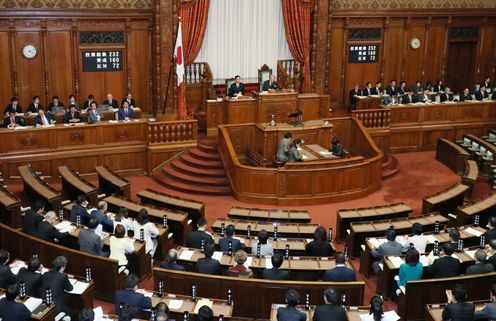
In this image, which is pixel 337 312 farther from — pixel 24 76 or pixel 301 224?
pixel 24 76

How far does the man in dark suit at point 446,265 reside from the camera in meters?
9.29

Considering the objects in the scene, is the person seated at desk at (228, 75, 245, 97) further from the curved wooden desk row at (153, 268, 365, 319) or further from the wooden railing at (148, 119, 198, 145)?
the curved wooden desk row at (153, 268, 365, 319)

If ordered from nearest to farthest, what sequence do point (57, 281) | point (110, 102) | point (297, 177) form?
1. point (57, 281)
2. point (297, 177)
3. point (110, 102)

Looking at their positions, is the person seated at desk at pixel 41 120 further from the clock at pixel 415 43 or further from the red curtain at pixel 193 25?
the clock at pixel 415 43

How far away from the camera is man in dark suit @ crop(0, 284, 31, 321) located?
24.6ft

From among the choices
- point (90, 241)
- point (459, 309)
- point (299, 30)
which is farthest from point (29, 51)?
point (459, 309)

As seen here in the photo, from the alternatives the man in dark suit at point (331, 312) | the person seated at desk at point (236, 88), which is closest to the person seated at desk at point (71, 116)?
the person seated at desk at point (236, 88)

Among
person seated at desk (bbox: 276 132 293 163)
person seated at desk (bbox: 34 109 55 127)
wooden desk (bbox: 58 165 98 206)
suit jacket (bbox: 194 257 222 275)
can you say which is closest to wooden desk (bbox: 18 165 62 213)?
wooden desk (bbox: 58 165 98 206)

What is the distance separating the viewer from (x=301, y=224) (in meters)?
11.7

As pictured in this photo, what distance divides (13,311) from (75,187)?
6317 millimetres

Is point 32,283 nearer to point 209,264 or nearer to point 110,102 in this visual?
point 209,264

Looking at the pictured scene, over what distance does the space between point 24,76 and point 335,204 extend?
9626mm

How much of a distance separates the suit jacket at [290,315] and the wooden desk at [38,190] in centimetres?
668

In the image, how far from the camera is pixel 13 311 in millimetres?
7480
